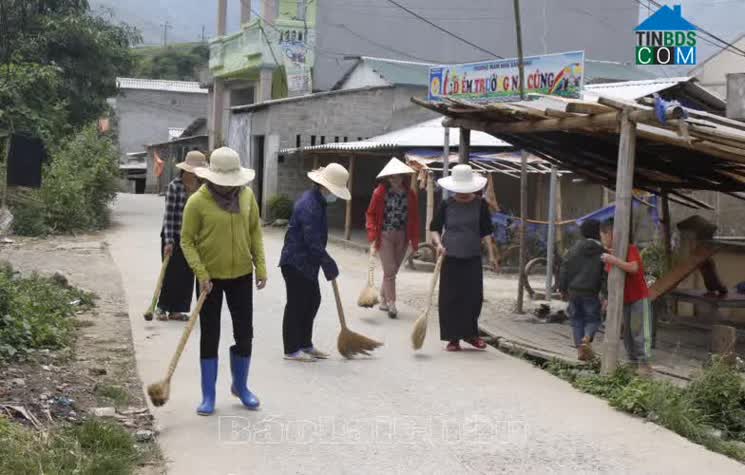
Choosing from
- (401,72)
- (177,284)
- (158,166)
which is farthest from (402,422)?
(158,166)

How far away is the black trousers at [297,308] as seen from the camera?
859 centimetres

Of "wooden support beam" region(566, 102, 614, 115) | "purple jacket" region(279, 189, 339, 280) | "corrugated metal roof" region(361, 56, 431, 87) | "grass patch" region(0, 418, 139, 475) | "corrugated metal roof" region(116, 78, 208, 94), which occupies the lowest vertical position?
"grass patch" region(0, 418, 139, 475)

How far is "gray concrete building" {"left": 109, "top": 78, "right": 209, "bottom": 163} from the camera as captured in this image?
59.8 m

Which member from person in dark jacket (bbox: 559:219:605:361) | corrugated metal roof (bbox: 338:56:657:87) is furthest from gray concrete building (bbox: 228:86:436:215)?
person in dark jacket (bbox: 559:219:605:361)

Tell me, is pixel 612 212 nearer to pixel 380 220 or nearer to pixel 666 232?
pixel 666 232

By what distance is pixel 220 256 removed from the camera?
21.9ft

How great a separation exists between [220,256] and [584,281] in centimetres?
363

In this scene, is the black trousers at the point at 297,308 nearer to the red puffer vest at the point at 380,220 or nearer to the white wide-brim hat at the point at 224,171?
the white wide-brim hat at the point at 224,171

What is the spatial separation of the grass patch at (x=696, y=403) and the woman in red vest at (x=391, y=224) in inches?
158

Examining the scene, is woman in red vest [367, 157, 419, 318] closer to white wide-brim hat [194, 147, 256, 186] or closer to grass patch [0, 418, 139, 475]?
white wide-brim hat [194, 147, 256, 186]

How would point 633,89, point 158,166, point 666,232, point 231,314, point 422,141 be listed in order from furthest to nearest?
point 158,166
point 422,141
point 633,89
point 666,232
point 231,314

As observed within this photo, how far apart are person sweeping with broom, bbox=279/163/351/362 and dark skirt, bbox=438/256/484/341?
1361 millimetres

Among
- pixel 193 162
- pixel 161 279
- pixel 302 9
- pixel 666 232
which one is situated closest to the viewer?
pixel 161 279

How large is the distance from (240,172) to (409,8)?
94.2 ft
